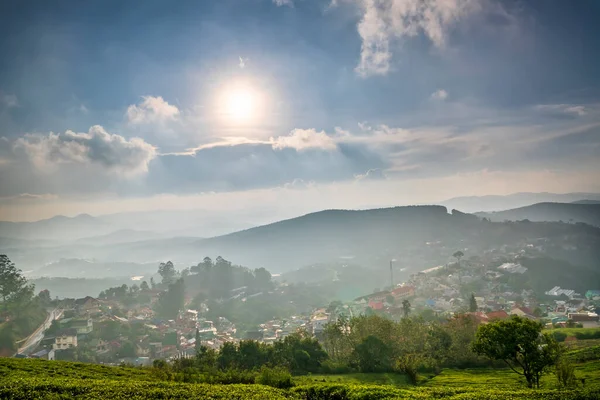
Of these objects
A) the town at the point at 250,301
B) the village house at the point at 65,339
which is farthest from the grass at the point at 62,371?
the village house at the point at 65,339

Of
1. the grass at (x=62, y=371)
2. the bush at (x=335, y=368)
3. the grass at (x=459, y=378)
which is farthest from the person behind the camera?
the bush at (x=335, y=368)

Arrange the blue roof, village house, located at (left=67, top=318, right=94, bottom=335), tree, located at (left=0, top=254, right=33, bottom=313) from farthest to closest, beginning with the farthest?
tree, located at (left=0, top=254, right=33, bottom=313) < village house, located at (left=67, top=318, right=94, bottom=335) < the blue roof

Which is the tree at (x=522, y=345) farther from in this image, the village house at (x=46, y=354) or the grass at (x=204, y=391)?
the village house at (x=46, y=354)

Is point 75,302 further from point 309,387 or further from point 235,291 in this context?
point 309,387

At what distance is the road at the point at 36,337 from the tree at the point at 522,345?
208 ft

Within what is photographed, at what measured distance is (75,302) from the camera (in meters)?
80.1

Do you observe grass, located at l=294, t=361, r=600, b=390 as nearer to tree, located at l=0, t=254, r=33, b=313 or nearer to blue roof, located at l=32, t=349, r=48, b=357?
blue roof, located at l=32, t=349, r=48, b=357

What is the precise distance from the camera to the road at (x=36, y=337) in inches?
2233

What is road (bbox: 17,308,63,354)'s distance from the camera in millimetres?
56728

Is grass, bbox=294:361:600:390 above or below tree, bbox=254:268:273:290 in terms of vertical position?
above

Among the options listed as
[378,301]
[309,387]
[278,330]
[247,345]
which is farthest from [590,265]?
[309,387]

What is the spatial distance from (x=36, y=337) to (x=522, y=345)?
73135 millimetres

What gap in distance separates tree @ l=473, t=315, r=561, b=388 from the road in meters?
63.5

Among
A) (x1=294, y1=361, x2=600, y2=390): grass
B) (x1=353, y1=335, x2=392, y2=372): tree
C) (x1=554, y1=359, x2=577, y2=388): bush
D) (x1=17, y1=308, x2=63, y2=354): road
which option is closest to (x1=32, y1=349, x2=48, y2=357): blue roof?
(x1=17, y1=308, x2=63, y2=354): road
